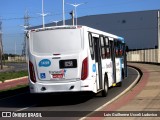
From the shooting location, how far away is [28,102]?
60.2 ft

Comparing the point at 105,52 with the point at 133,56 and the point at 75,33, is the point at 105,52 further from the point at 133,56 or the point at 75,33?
the point at 133,56

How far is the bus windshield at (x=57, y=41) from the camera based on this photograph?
1658 centimetres

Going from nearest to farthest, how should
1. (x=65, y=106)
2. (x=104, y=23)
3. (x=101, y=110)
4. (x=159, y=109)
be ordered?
1. (x=159, y=109)
2. (x=101, y=110)
3. (x=65, y=106)
4. (x=104, y=23)

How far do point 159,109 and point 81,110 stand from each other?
9.60 feet

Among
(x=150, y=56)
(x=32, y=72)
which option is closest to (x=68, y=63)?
(x=32, y=72)

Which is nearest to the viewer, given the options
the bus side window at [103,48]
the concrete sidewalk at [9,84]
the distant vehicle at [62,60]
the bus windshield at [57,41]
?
the distant vehicle at [62,60]

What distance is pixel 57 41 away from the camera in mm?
16688

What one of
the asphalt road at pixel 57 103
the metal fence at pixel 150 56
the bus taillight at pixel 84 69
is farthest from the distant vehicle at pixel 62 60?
the metal fence at pixel 150 56

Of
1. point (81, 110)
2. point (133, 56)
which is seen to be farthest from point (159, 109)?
point (133, 56)

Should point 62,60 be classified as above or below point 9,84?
above

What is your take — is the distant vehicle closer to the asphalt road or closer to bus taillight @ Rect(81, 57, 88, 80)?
bus taillight @ Rect(81, 57, 88, 80)

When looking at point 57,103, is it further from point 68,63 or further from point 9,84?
point 9,84

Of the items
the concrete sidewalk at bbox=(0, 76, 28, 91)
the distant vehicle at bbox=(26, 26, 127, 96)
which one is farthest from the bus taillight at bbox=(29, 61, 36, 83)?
the concrete sidewalk at bbox=(0, 76, 28, 91)

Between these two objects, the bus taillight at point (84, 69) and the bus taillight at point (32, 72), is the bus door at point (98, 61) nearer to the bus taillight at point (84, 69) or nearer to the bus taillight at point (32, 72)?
the bus taillight at point (84, 69)
